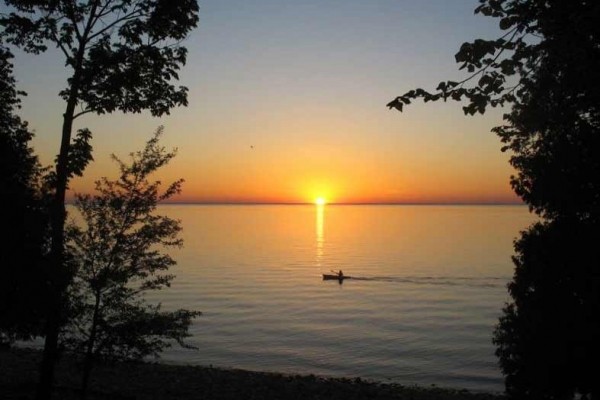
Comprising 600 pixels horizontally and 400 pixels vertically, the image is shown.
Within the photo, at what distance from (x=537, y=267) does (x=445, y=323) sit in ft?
102

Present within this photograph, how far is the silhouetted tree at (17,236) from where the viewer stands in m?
13.0

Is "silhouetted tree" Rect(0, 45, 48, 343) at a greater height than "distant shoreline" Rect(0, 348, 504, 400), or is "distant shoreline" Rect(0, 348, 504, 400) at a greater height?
"silhouetted tree" Rect(0, 45, 48, 343)

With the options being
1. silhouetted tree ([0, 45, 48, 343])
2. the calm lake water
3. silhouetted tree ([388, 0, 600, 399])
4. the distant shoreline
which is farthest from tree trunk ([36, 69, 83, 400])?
the calm lake water

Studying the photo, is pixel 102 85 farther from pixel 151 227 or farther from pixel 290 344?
pixel 290 344

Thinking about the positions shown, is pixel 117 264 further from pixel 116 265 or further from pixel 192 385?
pixel 192 385

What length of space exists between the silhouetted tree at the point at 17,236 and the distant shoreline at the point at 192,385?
5544mm

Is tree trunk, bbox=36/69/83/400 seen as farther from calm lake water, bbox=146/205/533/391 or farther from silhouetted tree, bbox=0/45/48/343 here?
calm lake water, bbox=146/205/533/391

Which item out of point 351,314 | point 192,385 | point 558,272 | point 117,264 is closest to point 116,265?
point 117,264

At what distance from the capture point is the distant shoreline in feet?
66.3

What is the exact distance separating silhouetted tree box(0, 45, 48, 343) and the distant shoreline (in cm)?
554

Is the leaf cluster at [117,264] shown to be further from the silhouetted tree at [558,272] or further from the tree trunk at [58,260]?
the silhouetted tree at [558,272]

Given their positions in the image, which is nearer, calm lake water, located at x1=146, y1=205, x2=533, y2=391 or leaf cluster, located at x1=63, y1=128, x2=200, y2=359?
leaf cluster, located at x1=63, y1=128, x2=200, y2=359

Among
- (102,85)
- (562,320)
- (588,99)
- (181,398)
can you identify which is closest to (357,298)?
(181,398)

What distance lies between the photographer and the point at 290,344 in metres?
38.4
